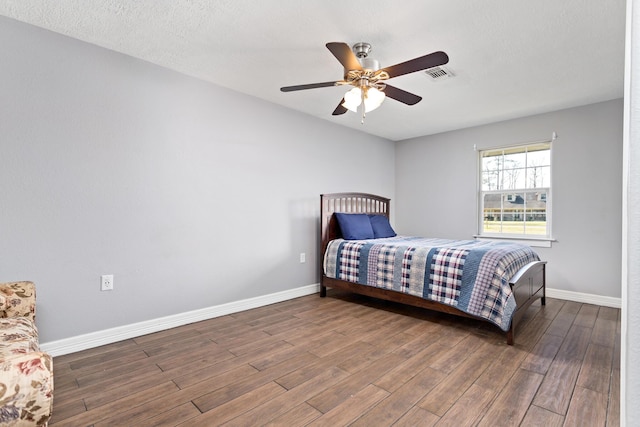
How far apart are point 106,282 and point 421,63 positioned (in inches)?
110

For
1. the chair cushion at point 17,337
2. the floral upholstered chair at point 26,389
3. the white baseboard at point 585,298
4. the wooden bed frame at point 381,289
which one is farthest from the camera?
the white baseboard at point 585,298

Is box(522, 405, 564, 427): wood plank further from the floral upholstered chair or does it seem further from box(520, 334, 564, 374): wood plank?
the floral upholstered chair

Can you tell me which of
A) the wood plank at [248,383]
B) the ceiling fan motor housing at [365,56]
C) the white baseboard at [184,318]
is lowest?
the wood plank at [248,383]

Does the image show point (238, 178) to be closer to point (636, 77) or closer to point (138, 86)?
point (138, 86)

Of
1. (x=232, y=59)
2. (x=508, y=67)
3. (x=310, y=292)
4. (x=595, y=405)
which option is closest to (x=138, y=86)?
(x=232, y=59)

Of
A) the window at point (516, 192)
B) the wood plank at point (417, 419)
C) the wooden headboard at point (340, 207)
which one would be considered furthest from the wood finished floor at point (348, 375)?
the window at point (516, 192)

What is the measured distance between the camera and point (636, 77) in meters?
0.43

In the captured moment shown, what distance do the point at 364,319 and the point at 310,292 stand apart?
3.74 feet

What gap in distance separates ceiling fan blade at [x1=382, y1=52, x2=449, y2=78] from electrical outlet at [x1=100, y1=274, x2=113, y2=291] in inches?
103

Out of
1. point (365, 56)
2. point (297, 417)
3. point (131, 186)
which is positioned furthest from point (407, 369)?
point (131, 186)

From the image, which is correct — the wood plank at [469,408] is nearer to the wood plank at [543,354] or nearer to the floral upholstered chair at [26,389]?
the wood plank at [543,354]

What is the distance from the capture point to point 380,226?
14.7ft

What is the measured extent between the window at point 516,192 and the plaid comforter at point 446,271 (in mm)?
1003

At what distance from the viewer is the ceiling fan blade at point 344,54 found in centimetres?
190
